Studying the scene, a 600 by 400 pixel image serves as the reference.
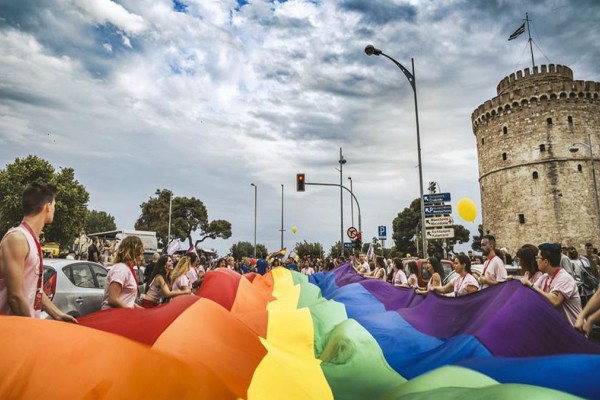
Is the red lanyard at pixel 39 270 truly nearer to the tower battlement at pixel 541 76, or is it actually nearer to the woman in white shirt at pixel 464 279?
the woman in white shirt at pixel 464 279

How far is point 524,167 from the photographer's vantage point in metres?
43.6

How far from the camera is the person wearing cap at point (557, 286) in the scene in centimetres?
515

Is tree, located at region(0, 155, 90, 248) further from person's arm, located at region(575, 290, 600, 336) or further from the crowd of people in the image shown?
person's arm, located at region(575, 290, 600, 336)

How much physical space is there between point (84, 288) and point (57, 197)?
37710 mm

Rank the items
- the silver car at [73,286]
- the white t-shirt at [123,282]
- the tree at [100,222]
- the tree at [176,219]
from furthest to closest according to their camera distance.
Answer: the tree at [100,222] < the tree at [176,219] < the silver car at [73,286] < the white t-shirt at [123,282]

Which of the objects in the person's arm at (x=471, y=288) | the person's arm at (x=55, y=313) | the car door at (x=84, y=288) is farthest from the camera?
the car door at (x=84, y=288)

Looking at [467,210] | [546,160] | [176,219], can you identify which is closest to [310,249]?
[176,219]

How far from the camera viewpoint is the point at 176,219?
68812 mm

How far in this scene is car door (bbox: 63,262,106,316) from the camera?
757 centimetres

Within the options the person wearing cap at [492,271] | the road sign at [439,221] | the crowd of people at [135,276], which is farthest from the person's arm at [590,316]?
the road sign at [439,221]

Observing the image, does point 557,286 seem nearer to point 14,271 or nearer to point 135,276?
point 135,276

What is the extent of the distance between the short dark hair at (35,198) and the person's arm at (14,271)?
0.33 m

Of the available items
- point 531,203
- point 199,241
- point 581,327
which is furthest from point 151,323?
point 199,241

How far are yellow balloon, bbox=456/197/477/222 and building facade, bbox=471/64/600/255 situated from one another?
1124 inches
